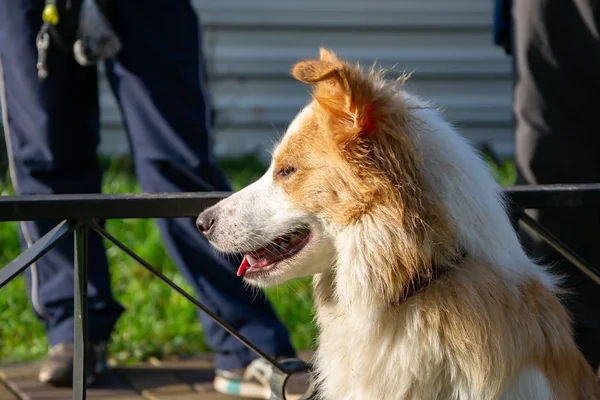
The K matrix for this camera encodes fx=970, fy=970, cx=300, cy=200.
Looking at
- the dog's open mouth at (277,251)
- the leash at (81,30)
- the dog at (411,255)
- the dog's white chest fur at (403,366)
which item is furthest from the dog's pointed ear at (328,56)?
the leash at (81,30)

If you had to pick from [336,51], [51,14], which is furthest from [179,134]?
[336,51]

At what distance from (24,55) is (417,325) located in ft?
6.34

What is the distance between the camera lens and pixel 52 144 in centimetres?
366

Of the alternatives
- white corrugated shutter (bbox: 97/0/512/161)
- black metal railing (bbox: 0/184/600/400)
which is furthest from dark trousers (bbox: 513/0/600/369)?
white corrugated shutter (bbox: 97/0/512/161)

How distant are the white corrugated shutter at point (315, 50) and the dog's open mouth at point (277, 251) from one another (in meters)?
4.53

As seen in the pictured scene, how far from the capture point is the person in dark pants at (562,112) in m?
3.50

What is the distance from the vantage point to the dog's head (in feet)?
8.09

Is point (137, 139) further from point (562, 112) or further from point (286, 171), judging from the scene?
point (562, 112)

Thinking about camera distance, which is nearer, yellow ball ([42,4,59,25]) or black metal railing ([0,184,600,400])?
black metal railing ([0,184,600,400])

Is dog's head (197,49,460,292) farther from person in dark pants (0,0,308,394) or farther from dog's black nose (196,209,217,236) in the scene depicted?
person in dark pants (0,0,308,394)

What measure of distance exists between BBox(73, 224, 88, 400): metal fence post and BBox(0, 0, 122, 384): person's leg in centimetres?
103

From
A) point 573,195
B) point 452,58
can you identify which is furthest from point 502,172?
point 573,195

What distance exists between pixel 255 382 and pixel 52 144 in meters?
1.18

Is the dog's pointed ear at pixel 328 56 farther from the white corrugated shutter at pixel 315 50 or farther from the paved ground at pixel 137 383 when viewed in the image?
the white corrugated shutter at pixel 315 50
